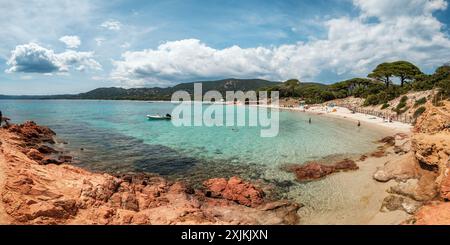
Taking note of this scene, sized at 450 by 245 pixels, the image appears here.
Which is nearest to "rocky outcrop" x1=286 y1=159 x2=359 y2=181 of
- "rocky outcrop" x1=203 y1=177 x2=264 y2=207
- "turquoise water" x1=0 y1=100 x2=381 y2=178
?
"turquoise water" x1=0 y1=100 x2=381 y2=178

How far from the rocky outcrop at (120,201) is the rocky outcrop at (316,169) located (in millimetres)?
4527

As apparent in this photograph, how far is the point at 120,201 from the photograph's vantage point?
12539mm

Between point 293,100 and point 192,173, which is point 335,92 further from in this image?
point 192,173

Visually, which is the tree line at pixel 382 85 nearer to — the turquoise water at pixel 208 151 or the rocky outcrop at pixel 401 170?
the turquoise water at pixel 208 151

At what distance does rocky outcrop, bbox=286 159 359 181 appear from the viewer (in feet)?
62.1

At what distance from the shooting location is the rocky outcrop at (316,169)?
1894 cm

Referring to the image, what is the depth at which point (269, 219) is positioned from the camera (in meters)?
13.0

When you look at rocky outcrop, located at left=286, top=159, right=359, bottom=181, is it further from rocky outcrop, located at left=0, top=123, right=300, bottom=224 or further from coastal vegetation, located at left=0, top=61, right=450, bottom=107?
coastal vegetation, located at left=0, top=61, right=450, bottom=107

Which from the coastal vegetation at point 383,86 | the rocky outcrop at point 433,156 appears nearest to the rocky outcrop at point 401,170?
the rocky outcrop at point 433,156

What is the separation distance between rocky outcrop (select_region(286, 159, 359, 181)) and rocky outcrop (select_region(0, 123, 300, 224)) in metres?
4.53

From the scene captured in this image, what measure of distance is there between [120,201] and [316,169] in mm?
13631

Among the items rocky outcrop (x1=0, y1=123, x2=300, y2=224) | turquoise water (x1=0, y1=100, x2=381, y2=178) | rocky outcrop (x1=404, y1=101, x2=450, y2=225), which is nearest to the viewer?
rocky outcrop (x1=0, y1=123, x2=300, y2=224)

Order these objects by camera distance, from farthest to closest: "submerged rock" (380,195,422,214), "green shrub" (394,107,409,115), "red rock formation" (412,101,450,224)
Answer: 1. "green shrub" (394,107,409,115)
2. "submerged rock" (380,195,422,214)
3. "red rock formation" (412,101,450,224)
